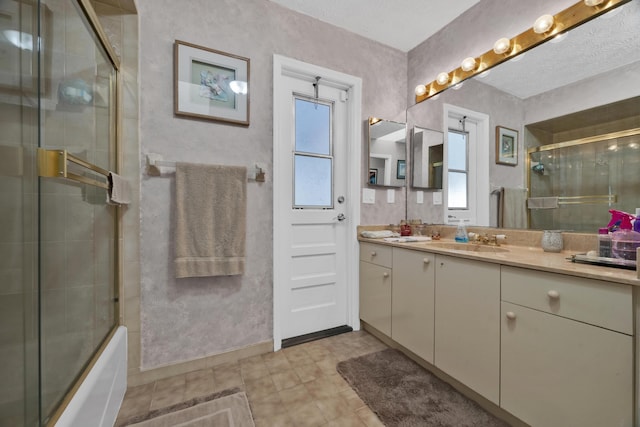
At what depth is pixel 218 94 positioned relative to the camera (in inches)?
66.4

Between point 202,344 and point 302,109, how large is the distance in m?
1.81

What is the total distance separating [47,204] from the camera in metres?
0.93

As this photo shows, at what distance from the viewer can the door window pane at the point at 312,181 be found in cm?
205

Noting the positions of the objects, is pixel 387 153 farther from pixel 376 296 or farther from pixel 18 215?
pixel 18 215

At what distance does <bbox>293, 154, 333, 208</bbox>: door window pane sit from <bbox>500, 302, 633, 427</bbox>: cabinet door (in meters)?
1.38

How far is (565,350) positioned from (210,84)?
2.20 m

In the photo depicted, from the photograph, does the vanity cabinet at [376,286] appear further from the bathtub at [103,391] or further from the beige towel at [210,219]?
the bathtub at [103,391]

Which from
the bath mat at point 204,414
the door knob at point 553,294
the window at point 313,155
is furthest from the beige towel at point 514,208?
the bath mat at point 204,414

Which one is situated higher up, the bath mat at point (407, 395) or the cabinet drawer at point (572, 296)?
the cabinet drawer at point (572, 296)

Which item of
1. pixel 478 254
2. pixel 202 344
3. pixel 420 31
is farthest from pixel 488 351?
pixel 420 31

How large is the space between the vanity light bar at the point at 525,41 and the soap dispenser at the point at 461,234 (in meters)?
1.08

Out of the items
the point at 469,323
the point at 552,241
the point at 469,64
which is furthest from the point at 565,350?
the point at 469,64

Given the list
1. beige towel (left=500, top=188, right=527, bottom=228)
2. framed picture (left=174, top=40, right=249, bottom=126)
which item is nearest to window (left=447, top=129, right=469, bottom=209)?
beige towel (left=500, top=188, right=527, bottom=228)

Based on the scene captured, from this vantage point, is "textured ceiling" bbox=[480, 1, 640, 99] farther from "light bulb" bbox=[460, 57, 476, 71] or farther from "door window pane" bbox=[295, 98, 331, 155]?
"door window pane" bbox=[295, 98, 331, 155]
